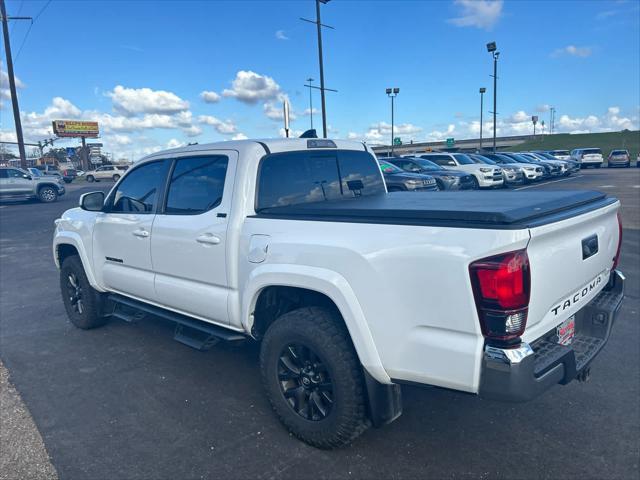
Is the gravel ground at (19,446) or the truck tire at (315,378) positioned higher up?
the truck tire at (315,378)

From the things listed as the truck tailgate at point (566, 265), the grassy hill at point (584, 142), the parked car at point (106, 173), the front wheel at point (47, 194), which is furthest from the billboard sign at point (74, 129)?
the truck tailgate at point (566, 265)

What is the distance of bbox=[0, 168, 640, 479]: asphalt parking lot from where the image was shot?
2.82m

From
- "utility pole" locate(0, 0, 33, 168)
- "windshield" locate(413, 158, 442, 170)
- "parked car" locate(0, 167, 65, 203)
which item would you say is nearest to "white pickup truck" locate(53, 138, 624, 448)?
"windshield" locate(413, 158, 442, 170)

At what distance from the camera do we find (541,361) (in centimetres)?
240

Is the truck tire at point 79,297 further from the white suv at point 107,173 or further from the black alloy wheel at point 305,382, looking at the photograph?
the white suv at point 107,173

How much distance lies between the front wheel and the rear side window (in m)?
22.4

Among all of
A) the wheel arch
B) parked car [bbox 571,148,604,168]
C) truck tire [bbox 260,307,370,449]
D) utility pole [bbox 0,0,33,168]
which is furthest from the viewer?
parked car [bbox 571,148,604,168]

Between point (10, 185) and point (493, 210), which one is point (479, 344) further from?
point (10, 185)

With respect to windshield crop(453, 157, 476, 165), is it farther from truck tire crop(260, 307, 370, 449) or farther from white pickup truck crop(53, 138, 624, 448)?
truck tire crop(260, 307, 370, 449)

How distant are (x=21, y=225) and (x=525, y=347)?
16.0 metres

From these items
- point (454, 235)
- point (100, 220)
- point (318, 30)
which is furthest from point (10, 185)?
A: point (454, 235)

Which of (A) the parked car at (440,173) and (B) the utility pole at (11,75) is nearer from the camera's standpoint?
(A) the parked car at (440,173)

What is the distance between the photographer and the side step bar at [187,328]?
356cm

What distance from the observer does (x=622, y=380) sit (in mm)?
3775
